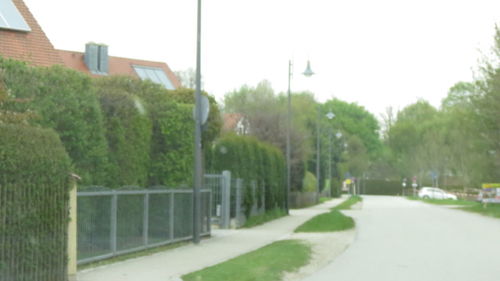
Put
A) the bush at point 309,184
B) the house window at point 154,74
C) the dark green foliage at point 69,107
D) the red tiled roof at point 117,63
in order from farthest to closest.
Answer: the bush at point 309,184
the house window at point 154,74
the red tiled roof at point 117,63
the dark green foliage at point 69,107

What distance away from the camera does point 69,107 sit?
1727 centimetres

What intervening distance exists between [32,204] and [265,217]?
22.8 m

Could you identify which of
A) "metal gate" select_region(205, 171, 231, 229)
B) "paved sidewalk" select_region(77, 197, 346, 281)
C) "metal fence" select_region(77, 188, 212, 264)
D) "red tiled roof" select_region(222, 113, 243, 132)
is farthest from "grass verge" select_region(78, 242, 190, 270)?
"red tiled roof" select_region(222, 113, 243, 132)

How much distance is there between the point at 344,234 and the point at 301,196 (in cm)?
3176

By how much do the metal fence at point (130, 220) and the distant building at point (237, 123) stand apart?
33.1 metres

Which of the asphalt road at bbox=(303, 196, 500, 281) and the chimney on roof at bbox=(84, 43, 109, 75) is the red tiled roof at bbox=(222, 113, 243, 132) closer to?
the chimney on roof at bbox=(84, 43, 109, 75)

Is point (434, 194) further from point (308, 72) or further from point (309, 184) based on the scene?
point (308, 72)

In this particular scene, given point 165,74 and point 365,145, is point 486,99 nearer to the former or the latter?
point 165,74

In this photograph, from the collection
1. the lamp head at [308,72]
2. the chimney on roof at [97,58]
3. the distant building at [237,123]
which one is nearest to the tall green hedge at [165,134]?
the lamp head at [308,72]

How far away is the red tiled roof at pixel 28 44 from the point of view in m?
23.3

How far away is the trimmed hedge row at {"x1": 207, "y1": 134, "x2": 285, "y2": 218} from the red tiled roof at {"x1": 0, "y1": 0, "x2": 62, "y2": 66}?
7151mm

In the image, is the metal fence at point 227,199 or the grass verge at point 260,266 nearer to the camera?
the grass verge at point 260,266

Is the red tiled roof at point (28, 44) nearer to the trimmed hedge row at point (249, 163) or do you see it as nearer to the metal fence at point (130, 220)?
the metal fence at point (130, 220)

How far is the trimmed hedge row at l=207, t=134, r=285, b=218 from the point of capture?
29625 millimetres
